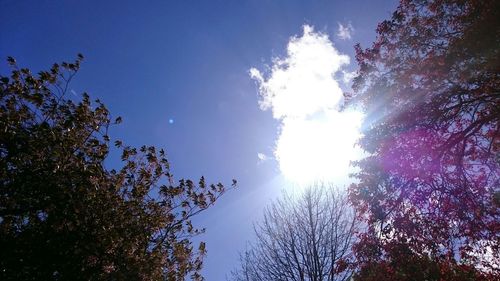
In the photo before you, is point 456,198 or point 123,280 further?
point 456,198

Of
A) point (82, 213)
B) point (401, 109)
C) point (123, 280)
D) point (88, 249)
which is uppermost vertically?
point (401, 109)

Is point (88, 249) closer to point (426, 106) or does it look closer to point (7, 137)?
point (7, 137)

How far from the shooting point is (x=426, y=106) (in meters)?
10.4

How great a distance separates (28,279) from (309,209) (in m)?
9.12

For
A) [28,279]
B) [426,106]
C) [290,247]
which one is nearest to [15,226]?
[28,279]

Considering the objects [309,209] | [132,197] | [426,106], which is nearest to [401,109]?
[426,106]

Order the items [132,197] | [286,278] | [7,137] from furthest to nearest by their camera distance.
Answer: [286,278] → [132,197] → [7,137]

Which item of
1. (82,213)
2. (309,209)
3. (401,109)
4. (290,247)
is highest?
(401,109)

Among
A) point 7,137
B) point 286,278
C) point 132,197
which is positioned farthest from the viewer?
point 286,278

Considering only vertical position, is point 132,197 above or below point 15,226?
above

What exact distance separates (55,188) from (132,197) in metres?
1.91

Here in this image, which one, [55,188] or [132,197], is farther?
[132,197]

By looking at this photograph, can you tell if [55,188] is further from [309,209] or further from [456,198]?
[456,198]

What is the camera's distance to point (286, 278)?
12.1 m
